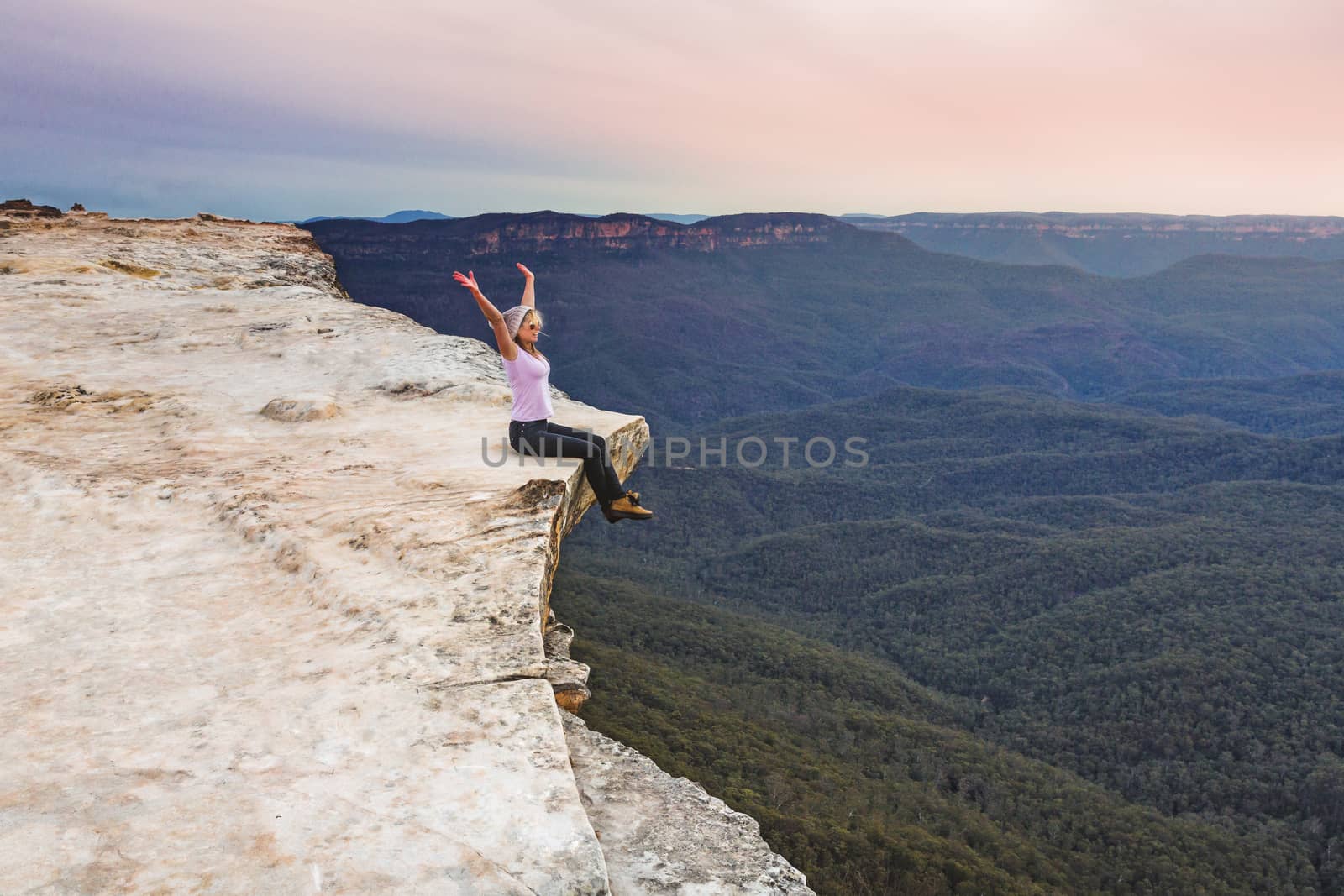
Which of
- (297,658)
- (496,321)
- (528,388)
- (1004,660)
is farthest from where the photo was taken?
(1004,660)

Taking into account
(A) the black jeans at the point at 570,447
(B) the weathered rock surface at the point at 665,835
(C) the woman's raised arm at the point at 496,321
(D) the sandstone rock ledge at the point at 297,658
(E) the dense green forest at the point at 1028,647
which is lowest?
(E) the dense green forest at the point at 1028,647

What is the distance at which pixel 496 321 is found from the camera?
8.02 metres

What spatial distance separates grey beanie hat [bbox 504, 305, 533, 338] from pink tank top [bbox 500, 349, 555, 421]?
0.75ft

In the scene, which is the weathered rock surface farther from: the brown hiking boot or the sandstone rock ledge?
the brown hiking boot

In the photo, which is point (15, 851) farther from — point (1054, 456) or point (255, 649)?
point (1054, 456)

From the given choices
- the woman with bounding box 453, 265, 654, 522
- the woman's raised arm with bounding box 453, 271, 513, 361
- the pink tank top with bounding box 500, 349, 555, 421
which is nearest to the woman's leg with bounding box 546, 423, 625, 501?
the woman with bounding box 453, 265, 654, 522

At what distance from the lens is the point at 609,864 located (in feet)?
15.3

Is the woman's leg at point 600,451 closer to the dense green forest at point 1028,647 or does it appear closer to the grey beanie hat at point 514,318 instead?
the grey beanie hat at point 514,318

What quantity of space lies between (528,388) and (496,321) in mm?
838

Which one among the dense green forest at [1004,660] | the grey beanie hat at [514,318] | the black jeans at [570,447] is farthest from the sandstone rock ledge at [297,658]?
the dense green forest at [1004,660]

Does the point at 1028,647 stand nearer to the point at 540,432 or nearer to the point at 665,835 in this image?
the point at 540,432

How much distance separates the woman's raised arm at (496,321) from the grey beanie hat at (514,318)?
0.39ft

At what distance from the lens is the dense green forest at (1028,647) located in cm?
4506

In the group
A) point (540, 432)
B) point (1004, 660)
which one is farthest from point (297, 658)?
point (1004, 660)
